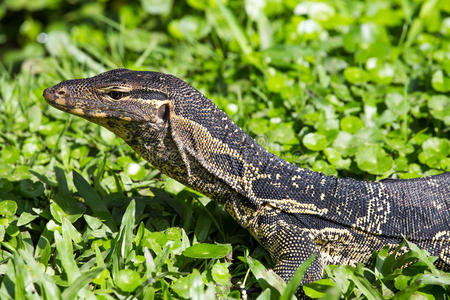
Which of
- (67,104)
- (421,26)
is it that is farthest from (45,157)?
(421,26)

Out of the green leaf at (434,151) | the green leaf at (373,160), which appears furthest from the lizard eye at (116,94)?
the green leaf at (434,151)

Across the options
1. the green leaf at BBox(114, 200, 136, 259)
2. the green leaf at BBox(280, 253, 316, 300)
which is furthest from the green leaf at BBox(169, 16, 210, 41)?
the green leaf at BBox(280, 253, 316, 300)

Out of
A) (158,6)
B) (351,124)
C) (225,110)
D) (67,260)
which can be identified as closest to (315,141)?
(351,124)

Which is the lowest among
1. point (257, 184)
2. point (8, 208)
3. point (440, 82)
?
point (8, 208)

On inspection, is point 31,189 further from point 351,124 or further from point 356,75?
point 356,75

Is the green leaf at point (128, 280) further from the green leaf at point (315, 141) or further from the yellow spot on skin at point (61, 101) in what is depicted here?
the green leaf at point (315, 141)

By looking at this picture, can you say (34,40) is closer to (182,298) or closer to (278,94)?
(278,94)

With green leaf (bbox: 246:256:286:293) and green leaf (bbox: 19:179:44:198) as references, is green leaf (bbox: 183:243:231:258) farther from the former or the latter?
green leaf (bbox: 19:179:44:198)
